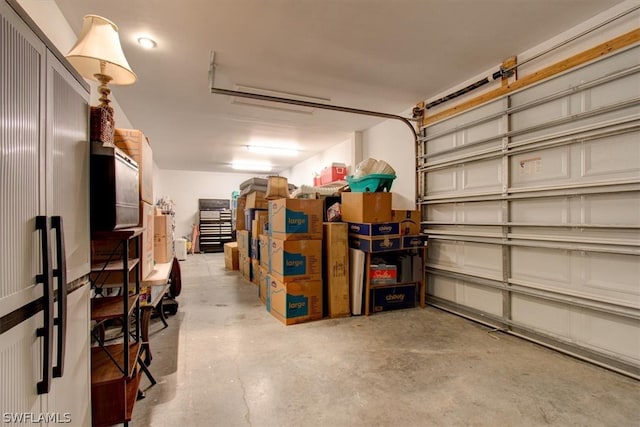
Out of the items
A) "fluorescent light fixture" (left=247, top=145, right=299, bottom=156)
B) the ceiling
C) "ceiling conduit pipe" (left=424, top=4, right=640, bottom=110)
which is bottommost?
"ceiling conduit pipe" (left=424, top=4, right=640, bottom=110)

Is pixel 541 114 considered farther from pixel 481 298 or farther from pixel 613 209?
pixel 481 298

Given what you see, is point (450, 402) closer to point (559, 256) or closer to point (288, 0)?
point (559, 256)

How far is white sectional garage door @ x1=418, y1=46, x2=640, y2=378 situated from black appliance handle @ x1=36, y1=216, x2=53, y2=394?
3.48m

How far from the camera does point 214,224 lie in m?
10.2

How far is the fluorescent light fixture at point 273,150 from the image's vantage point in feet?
22.4

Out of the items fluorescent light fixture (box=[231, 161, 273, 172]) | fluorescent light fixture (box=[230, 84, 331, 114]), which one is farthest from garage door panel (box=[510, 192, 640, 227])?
fluorescent light fixture (box=[231, 161, 273, 172])

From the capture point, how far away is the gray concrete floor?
182cm

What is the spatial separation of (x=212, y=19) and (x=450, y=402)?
340 cm

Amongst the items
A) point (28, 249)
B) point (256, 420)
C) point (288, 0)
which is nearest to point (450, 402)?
point (256, 420)

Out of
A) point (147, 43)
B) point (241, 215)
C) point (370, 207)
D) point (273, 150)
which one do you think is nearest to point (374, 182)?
point (370, 207)

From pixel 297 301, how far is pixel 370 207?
1462 mm

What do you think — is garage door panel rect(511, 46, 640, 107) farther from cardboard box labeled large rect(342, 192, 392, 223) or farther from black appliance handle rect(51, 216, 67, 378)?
black appliance handle rect(51, 216, 67, 378)

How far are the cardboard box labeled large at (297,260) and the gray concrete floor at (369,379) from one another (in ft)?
1.85

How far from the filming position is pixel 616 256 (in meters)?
2.33
